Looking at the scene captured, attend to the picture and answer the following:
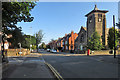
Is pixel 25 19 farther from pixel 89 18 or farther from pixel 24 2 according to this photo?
pixel 89 18

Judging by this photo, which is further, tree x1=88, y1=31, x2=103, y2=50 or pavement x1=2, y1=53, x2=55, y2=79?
tree x1=88, y1=31, x2=103, y2=50

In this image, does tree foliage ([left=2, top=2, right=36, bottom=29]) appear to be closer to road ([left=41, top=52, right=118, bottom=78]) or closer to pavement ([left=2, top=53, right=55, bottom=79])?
pavement ([left=2, top=53, right=55, bottom=79])

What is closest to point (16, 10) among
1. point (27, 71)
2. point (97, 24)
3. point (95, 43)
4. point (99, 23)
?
point (27, 71)

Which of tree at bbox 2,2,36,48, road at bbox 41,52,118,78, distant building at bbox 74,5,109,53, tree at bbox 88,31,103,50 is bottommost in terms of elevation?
road at bbox 41,52,118,78

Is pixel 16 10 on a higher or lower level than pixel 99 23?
lower

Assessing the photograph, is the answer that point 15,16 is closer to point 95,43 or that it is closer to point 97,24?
point 95,43

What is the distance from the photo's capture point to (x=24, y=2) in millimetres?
8633

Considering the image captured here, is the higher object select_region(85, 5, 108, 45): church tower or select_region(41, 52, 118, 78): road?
select_region(85, 5, 108, 45): church tower

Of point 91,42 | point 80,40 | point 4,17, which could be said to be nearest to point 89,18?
point 80,40

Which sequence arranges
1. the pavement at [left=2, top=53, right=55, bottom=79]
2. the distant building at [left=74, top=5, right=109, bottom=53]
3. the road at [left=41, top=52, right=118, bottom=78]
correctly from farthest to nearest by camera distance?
the distant building at [left=74, top=5, right=109, bottom=53]
the road at [left=41, top=52, right=118, bottom=78]
the pavement at [left=2, top=53, right=55, bottom=79]

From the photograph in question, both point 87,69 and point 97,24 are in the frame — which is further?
point 97,24

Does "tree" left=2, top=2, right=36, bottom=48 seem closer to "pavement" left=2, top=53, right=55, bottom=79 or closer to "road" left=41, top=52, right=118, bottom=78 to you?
"pavement" left=2, top=53, right=55, bottom=79

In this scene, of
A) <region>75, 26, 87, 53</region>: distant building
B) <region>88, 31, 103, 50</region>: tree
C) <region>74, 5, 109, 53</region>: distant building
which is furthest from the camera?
<region>75, 26, 87, 53</region>: distant building

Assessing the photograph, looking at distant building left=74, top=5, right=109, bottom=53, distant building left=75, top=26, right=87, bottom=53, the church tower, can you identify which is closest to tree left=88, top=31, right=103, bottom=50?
distant building left=74, top=5, right=109, bottom=53
